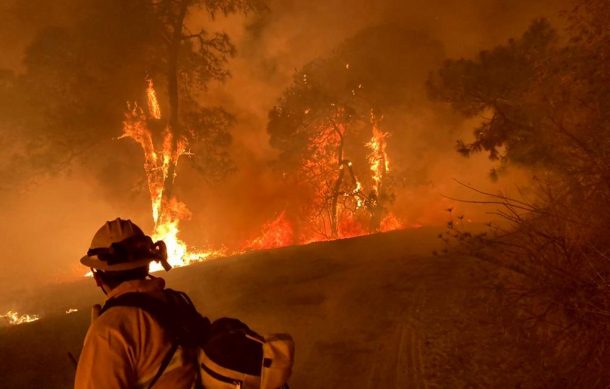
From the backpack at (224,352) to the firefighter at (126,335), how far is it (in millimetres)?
30

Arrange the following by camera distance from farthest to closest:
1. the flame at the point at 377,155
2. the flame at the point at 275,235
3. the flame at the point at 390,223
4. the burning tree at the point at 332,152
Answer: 1. the flame at the point at 275,235
2. the flame at the point at 390,223
3. the flame at the point at 377,155
4. the burning tree at the point at 332,152

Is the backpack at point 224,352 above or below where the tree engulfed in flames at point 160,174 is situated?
below

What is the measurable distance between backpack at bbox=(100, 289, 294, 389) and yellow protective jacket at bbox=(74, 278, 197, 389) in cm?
3

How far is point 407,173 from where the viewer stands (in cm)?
2428

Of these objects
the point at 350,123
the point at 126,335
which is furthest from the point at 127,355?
the point at 350,123

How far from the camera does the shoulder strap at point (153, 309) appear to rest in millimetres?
1793

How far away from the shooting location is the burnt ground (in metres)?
4.96

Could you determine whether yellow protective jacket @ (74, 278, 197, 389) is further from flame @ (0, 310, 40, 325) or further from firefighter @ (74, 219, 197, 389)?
flame @ (0, 310, 40, 325)

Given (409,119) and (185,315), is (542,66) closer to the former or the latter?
(185,315)

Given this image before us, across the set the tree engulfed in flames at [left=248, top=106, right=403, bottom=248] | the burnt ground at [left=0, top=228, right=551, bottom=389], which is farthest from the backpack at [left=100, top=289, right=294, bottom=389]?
the tree engulfed in flames at [left=248, top=106, right=403, bottom=248]

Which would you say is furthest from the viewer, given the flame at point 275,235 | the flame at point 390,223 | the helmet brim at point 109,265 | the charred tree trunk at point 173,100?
the flame at point 275,235

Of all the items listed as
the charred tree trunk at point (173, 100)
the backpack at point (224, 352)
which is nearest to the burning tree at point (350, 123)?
the charred tree trunk at point (173, 100)

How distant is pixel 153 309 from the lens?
181 cm

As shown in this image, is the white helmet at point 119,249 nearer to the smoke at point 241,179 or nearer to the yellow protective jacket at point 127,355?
the yellow protective jacket at point 127,355
